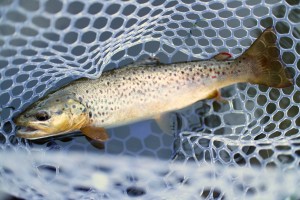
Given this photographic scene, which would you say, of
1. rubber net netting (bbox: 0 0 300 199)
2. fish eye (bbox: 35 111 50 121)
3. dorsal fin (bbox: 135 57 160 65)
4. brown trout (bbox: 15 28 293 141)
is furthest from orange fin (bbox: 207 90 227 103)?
fish eye (bbox: 35 111 50 121)

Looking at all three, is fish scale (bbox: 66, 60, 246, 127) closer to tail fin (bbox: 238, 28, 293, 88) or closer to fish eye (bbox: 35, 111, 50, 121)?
tail fin (bbox: 238, 28, 293, 88)

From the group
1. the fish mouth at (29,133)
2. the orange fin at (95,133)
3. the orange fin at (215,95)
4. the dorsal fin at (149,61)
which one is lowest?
the orange fin at (95,133)

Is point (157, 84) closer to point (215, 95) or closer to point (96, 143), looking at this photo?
point (215, 95)

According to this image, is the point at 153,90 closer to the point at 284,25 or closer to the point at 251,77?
the point at 251,77

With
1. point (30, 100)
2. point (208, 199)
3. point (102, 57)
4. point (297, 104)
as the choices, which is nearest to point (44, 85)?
point (30, 100)

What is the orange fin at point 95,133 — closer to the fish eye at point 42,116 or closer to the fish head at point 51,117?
the fish head at point 51,117

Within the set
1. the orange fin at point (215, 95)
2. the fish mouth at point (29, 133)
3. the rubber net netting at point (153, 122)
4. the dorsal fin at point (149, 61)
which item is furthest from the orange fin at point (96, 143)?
the orange fin at point (215, 95)

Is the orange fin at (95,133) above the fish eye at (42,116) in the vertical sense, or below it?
below
